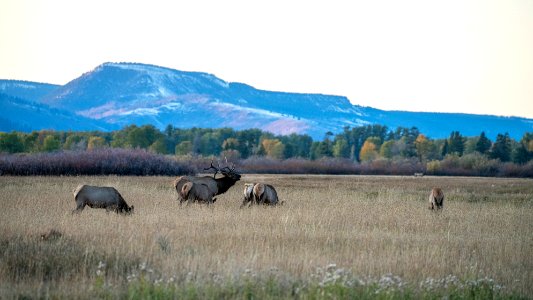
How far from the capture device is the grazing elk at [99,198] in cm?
2116

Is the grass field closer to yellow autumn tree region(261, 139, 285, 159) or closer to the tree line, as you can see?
the tree line

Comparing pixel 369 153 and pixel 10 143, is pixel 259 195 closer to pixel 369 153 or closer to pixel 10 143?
pixel 10 143

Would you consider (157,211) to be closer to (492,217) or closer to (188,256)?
(188,256)

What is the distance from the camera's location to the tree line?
129 meters

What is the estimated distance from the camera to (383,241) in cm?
1773

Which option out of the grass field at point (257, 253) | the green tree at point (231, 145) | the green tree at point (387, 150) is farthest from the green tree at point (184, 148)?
the grass field at point (257, 253)

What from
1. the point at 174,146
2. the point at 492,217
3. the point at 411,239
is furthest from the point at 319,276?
the point at 174,146

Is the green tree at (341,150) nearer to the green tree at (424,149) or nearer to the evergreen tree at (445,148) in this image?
the green tree at (424,149)

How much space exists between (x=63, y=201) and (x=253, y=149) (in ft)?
454

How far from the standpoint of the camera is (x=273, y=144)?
172250mm

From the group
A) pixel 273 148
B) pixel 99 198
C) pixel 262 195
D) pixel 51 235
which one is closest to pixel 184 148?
pixel 273 148

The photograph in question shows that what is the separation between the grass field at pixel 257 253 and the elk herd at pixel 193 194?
1.67 feet

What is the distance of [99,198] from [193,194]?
13.3 feet

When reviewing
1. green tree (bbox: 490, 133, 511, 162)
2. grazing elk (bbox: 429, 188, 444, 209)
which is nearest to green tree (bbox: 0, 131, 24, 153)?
green tree (bbox: 490, 133, 511, 162)
